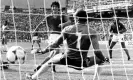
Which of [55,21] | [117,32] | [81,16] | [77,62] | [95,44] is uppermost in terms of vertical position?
[81,16]

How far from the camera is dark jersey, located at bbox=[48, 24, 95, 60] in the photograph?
4250mm

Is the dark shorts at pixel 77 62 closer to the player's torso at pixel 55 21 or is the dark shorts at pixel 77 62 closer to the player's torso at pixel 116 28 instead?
the player's torso at pixel 55 21

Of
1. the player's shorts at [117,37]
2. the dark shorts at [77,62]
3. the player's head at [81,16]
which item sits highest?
the player's head at [81,16]

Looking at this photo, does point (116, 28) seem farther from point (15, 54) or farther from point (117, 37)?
point (15, 54)

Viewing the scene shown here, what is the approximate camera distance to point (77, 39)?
428 centimetres

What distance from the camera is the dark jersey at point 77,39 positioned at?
425 cm

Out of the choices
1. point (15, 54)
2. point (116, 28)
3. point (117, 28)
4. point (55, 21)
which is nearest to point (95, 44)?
point (15, 54)

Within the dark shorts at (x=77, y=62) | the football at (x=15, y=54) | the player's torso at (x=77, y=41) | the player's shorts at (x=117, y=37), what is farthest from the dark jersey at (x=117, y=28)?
the player's torso at (x=77, y=41)

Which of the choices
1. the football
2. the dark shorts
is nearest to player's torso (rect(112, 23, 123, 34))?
the football

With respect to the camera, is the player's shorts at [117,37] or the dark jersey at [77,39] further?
the player's shorts at [117,37]

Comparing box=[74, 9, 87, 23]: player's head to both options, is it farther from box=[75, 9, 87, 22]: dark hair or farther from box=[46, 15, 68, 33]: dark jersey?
box=[46, 15, 68, 33]: dark jersey

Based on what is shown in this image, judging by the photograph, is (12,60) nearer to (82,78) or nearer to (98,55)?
(82,78)

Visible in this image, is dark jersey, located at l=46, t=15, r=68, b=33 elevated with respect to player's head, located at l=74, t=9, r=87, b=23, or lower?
lower

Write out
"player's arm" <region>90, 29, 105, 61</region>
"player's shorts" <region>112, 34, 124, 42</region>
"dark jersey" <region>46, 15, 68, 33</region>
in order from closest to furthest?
"player's arm" <region>90, 29, 105, 61</region> → "dark jersey" <region>46, 15, 68, 33</region> → "player's shorts" <region>112, 34, 124, 42</region>
